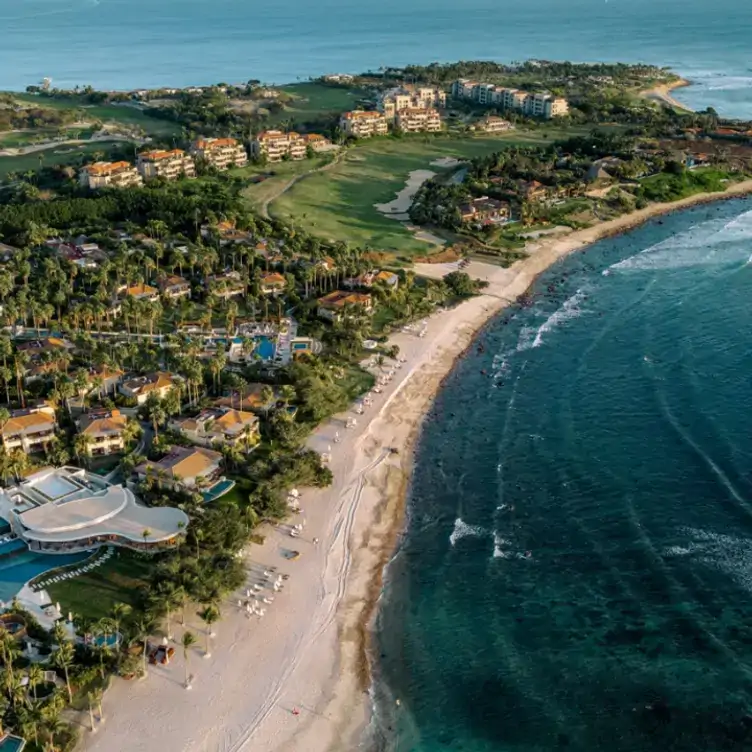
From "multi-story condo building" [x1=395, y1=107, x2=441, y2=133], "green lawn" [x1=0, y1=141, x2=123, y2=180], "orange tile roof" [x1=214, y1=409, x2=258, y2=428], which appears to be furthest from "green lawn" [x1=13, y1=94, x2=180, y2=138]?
"orange tile roof" [x1=214, y1=409, x2=258, y2=428]

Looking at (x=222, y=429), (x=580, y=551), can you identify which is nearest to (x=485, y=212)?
(x=222, y=429)

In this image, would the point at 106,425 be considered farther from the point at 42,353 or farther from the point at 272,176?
the point at 272,176

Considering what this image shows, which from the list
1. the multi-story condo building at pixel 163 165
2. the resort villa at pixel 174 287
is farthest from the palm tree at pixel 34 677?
the multi-story condo building at pixel 163 165

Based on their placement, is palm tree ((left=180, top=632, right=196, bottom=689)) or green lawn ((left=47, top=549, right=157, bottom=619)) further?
green lawn ((left=47, top=549, right=157, bottom=619))

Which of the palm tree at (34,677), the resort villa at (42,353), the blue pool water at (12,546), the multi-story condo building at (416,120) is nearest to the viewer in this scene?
the palm tree at (34,677)

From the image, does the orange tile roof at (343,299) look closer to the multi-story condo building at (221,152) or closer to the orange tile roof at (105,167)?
the orange tile roof at (105,167)

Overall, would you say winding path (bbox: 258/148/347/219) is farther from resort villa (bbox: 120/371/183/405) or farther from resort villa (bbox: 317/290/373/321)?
resort villa (bbox: 120/371/183/405)
